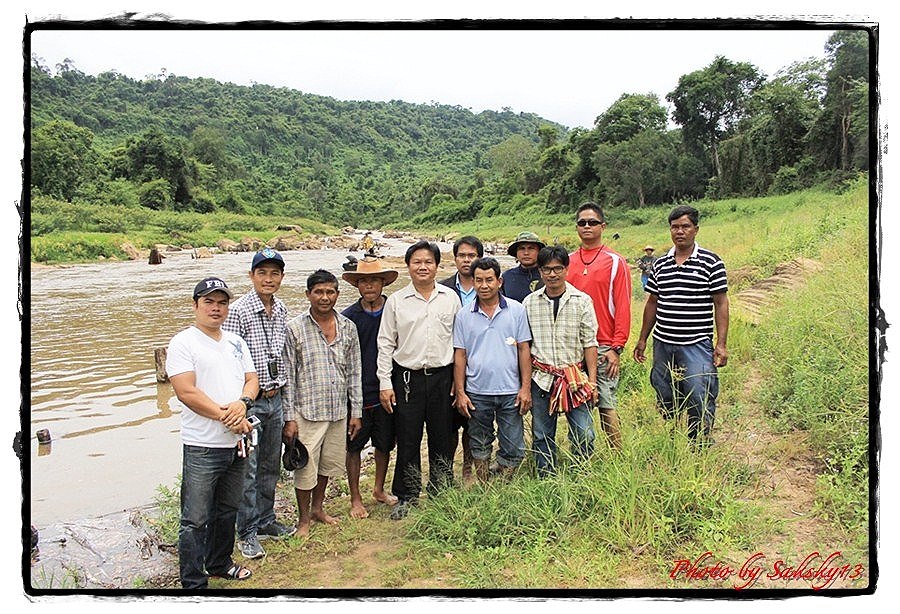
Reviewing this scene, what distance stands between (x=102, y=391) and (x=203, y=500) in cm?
580

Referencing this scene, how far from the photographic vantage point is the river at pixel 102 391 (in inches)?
199


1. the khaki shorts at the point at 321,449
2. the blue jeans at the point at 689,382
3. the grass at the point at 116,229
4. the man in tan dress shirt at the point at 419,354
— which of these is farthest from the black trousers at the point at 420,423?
the grass at the point at 116,229

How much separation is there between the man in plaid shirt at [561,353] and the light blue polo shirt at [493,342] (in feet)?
0.36

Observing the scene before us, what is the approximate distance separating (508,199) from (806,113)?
90.4ft

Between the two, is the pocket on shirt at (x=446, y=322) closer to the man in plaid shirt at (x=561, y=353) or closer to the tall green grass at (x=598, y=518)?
the man in plaid shirt at (x=561, y=353)

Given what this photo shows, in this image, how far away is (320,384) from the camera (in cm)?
375

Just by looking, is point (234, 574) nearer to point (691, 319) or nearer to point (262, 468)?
point (262, 468)

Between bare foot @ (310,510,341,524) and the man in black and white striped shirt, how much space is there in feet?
→ 6.93

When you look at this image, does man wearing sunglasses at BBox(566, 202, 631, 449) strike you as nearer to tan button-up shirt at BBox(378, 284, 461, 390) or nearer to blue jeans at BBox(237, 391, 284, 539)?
tan button-up shirt at BBox(378, 284, 461, 390)

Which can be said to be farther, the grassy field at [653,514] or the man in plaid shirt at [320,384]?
the man in plaid shirt at [320,384]

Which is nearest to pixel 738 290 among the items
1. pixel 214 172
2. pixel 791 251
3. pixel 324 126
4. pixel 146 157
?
pixel 791 251

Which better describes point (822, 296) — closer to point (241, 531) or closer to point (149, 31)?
point (241, 531)

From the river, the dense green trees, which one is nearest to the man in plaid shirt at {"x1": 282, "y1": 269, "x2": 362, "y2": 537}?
the river

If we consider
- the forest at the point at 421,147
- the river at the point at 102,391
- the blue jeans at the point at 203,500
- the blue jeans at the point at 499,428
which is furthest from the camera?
the forest at the point at 421,147
